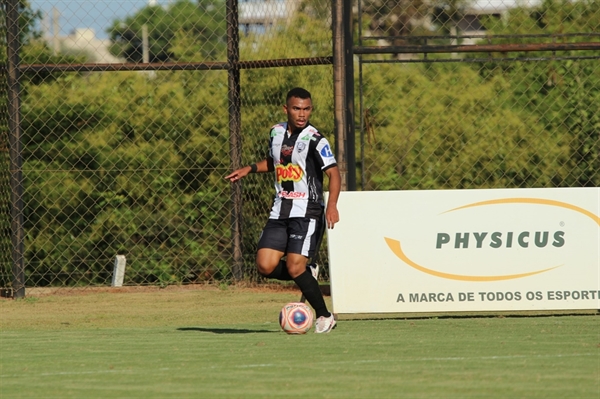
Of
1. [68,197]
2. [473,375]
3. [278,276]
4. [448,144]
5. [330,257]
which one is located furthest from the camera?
[448,144]

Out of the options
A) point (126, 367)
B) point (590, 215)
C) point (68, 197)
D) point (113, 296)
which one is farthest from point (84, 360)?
point (68, 197)

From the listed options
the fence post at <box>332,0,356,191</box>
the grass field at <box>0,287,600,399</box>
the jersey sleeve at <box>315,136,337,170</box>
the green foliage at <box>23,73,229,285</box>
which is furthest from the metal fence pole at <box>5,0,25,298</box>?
the jersey sleeve at <box>315,136,337,170</box>

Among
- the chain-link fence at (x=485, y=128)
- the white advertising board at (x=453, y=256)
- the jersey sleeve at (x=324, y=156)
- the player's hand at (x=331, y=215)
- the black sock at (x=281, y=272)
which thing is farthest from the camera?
the chain-link fence at (x=485, y=128)

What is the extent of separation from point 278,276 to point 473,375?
9.96 feet

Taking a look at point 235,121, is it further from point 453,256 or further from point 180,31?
point 453,256

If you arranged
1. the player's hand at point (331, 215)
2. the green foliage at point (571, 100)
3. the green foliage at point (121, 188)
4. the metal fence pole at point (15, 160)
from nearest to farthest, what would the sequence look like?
the player's hand at point (331, 215)
the metal fence pole at point (15, 160)
the green foliage at point (121, 188)
the green foliage at point (571, 100)

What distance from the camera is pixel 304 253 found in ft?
28.5

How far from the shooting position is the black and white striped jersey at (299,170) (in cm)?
867

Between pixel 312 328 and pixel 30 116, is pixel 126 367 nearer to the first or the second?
pixel 312 328

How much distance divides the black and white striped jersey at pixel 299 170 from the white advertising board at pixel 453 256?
789mm

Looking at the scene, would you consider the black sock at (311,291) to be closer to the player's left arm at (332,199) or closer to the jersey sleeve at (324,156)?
the player's left arm at (332,199)

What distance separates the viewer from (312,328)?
355 inches

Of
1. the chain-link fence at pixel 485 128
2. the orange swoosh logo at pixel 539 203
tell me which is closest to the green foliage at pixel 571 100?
the chain-link fence at pixel 485 128

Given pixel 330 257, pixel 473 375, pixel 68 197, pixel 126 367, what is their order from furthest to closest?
pixel 68 197
pixel 330 257
pixel 126 367
pixel 473 375
